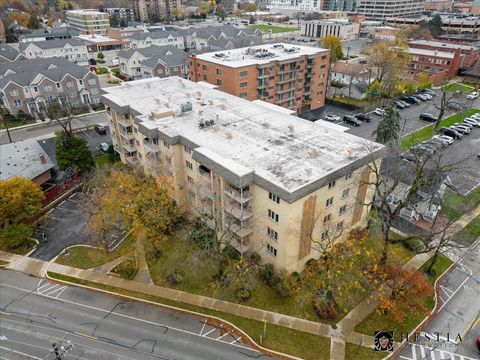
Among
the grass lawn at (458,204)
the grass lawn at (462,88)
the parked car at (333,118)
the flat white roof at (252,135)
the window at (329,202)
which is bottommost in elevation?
the grass lawn at (458,204)

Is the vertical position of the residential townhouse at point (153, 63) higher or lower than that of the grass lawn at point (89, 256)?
higher

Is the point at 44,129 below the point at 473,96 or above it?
below

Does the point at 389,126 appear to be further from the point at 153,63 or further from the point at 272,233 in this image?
the point at 153,63

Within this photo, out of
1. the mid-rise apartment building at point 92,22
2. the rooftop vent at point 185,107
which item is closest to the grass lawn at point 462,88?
the rooftop vent at point 185,107

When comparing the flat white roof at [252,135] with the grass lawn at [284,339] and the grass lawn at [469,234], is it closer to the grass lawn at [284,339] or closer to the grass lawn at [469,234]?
the grass lawn at [284,339]

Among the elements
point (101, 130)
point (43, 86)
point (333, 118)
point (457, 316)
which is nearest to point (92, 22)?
point (43, 86)

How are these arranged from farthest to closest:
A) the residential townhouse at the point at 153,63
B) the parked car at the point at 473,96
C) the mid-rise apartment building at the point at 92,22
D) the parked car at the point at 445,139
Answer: the mid-rise apartment building at the point at 92,22 < the residential townhouse at the point at 153,63 < the parked car at the point at 473,96 < the parked car at the point at 445,139
